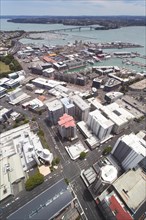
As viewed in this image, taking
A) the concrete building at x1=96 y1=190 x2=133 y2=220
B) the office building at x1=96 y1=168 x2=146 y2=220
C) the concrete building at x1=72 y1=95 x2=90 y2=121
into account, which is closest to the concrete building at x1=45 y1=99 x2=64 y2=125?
the concrete building at x1=72 y1=95 x2=90 y2=121

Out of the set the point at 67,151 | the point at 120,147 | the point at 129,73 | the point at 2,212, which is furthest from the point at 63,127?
the point at 129,73

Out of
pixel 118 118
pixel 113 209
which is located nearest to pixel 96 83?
pixel 118 118

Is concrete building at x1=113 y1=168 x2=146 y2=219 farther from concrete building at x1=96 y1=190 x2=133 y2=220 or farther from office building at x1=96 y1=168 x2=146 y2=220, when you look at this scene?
concrete building at x1=96 y1=190 x2=133 y2=220

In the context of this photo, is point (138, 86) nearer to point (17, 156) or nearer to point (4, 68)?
point (17, 156)

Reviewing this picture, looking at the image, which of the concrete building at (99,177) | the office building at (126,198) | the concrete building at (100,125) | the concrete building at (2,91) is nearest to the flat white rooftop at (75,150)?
the concrete building at (99,177)

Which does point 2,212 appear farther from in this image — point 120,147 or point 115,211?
point 120,147
